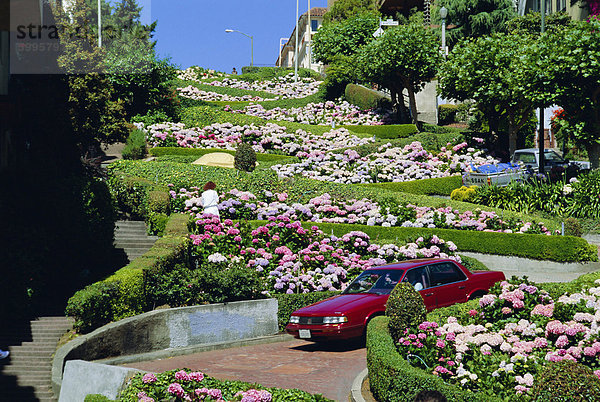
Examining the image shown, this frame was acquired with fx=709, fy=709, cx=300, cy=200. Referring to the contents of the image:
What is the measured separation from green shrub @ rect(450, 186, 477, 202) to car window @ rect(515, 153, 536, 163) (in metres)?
4.37

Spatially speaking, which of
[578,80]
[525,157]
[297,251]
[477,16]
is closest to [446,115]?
[477,16]

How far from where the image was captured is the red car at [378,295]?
41.6 ft

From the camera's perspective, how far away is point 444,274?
14.2 metres

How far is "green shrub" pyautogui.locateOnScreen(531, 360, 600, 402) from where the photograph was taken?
649cm

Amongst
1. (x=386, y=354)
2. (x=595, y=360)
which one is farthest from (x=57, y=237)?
(x=595, y=360)

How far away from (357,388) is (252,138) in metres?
30.0

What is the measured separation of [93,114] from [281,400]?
15.9 meters

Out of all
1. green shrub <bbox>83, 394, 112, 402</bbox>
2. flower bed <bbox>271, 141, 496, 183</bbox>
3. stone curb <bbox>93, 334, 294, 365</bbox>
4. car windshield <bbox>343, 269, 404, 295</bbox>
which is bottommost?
stone curb <bbox>93, 334, 294, 365</bbox>

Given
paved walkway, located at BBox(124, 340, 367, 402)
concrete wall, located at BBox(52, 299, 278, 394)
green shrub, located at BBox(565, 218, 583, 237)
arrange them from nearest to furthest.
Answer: paved walkway, located at BBox(124, 340, 367, 402) → concrete wall, located at BBox(52, 299, 278, 394) → green shrub, located at BBox(565, 218, 583, 237)

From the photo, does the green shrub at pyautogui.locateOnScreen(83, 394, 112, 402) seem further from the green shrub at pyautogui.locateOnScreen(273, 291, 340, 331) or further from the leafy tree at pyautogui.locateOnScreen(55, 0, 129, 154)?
the leafy tree at pyautogui.locateOnScreen(55, 0, 129, 154)

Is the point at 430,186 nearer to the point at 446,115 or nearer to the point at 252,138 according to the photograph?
the point at 252,138

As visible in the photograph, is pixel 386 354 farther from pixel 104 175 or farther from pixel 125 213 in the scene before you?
pixel 104 175

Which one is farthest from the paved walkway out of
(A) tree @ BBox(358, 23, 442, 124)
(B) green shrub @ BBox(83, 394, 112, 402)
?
(A) tree @ BBox(358, 23, 442, 124)

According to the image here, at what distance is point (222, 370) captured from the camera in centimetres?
1205
